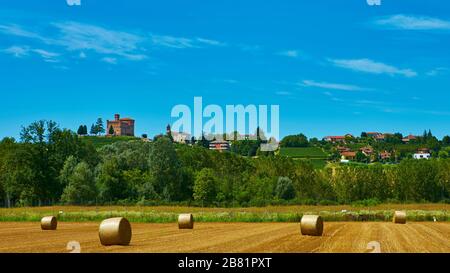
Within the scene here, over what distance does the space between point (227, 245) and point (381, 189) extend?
95.2 metres

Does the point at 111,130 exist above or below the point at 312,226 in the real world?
above

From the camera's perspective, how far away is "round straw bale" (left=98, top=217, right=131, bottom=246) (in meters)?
22.9

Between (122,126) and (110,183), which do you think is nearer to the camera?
(110,183)

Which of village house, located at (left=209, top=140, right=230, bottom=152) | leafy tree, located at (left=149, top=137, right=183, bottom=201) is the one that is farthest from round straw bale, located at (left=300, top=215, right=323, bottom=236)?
village house, located at (left=209, top=140, right=230, bottom=152)

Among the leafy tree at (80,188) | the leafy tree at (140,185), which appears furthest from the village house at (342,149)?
the leafy tree at (80,188)

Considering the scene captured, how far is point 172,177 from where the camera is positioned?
9869cm

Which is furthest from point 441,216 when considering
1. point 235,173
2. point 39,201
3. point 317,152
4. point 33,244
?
point 317,152

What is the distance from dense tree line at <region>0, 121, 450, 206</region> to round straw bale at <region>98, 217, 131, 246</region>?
64.8 m

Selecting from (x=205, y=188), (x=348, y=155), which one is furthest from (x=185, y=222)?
(x=348, y=155)

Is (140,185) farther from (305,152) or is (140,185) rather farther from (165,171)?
(305,152)

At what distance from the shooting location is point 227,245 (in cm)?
2319

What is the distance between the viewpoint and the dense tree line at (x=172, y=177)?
9200cm

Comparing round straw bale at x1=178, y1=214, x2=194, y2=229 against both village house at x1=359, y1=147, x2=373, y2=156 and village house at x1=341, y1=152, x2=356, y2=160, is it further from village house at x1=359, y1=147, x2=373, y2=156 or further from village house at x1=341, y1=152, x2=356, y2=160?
village house at x1=359, y1=147, x2=373, y2=156

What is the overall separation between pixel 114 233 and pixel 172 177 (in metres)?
76.0
